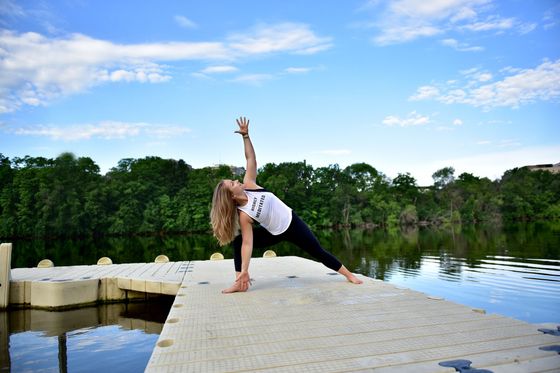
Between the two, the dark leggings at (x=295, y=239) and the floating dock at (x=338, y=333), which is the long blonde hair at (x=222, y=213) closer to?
the dark leggings at (x=295, y=239)

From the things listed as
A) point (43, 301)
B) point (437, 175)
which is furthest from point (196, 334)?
point (437, 175)

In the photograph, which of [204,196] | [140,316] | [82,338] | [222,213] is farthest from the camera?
[204,196]

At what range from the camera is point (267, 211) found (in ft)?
16.4

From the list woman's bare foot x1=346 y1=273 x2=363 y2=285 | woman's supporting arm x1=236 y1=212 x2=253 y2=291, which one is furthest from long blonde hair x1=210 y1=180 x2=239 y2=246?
woman's bare foot x1=346 y1=273 x2=363 y2=285

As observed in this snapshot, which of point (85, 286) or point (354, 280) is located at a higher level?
point (354, 280)

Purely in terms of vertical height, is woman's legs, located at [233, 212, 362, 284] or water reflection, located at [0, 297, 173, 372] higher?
woman's legs, located at [233, 212, 362, 284]

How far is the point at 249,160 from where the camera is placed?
17.2 ft

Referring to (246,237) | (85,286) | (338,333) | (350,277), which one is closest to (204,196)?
(85,286)

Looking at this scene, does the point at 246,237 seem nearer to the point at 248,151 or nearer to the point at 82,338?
the point at 248,151

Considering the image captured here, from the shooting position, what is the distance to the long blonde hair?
15.9ft

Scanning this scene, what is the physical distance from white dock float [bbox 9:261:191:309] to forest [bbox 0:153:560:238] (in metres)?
46.4

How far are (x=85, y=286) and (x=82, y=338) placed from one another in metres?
→ 2.02

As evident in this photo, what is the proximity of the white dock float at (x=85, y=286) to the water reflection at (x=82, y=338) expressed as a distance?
0.22 meters

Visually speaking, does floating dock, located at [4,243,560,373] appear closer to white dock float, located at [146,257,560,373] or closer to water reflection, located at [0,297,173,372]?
white dock float, located at [146,257,560,373]
